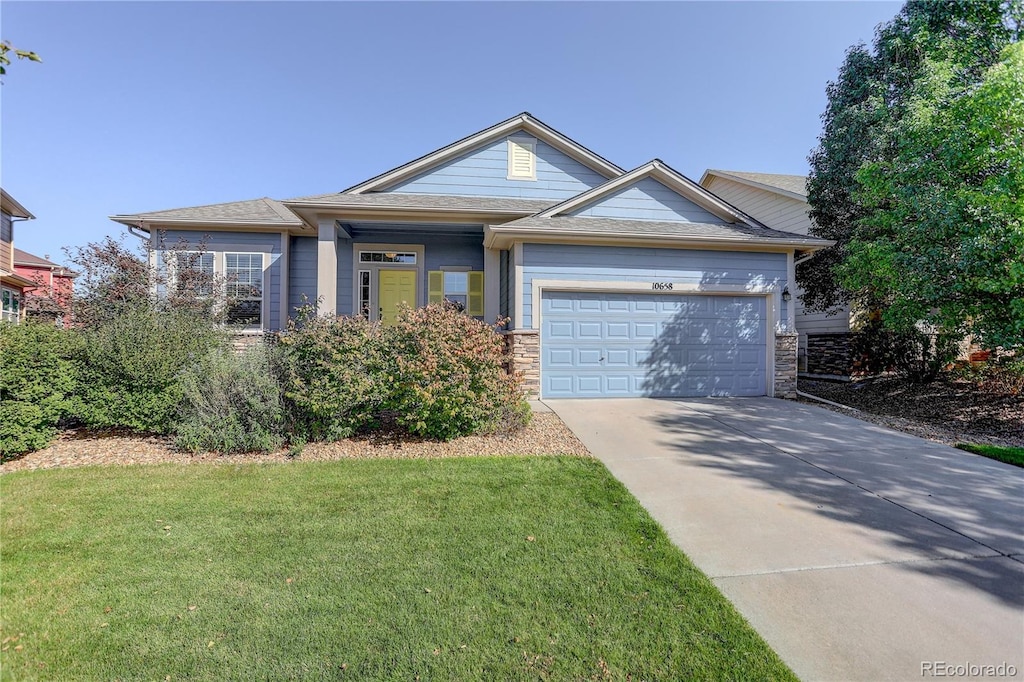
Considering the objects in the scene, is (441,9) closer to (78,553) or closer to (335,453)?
(335,453)

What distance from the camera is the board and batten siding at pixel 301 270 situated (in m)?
11.2

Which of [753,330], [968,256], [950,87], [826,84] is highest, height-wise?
[826,84]

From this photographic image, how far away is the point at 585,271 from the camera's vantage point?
9070mm

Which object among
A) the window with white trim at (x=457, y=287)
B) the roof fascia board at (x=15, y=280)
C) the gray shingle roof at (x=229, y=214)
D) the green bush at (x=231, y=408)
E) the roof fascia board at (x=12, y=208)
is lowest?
the green bush at (x=231, y=408)

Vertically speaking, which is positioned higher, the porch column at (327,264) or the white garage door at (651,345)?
the porch column at (327,264)

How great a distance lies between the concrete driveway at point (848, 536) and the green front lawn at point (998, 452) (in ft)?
0.84

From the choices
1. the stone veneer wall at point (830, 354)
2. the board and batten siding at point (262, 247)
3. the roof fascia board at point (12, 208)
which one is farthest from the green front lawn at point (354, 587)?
the roof fascia board at point (12, 208)

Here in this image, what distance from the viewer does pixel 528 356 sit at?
28.7 ft

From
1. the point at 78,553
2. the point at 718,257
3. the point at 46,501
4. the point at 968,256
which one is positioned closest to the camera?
the point at 78,553

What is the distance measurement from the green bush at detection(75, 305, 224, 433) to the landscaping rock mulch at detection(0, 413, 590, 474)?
27 centimetres

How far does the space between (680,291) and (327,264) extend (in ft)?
25.4

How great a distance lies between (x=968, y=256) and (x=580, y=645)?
8.48 m

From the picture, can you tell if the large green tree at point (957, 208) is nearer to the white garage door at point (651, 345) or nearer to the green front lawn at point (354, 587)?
the white garage door at point (651, 345)

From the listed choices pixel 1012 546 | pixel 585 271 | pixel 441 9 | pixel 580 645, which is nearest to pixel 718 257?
pixel 585 271
